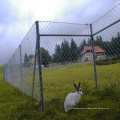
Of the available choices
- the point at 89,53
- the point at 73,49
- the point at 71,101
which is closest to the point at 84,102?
the point at 71,101

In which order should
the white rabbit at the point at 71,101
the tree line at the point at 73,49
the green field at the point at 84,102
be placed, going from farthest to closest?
the tree line at the point at 73,49
the white rabbit at the point at 71,101
the green field at the point at 84,102

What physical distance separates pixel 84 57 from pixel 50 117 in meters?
1.97

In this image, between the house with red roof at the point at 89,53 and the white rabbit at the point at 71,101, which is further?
the house with red roof at the point at 89,53

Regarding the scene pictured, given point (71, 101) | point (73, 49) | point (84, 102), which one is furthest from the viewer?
point (73, 49)

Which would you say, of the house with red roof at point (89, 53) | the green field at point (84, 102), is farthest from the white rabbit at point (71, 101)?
the house with red roof at point (89, 53)

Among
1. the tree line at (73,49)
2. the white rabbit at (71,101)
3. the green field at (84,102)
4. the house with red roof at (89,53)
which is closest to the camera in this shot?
the green field at (84,102)

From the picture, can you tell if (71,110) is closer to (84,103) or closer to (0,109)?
(84,103)

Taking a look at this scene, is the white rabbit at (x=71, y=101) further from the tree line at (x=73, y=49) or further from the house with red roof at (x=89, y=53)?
the house with red roof at (x=89, y=53)

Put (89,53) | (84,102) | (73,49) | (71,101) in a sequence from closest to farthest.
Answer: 1. (71,101)
2. (84,102)
3. (73,49)
4. (89,53)

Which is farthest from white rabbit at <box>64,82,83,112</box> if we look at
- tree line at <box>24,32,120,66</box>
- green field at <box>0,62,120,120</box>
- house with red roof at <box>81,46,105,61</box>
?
house with red roof at <box>81,46,105,61</box>

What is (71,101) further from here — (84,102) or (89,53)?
(89,53)

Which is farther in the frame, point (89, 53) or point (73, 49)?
point (89, 53)

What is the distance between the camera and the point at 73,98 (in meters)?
2.64

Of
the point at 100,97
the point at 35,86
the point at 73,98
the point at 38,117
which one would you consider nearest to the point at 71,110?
the point at 73,98
